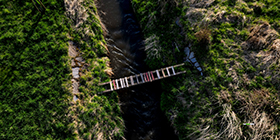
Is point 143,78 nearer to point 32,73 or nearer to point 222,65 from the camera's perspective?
point 222,65

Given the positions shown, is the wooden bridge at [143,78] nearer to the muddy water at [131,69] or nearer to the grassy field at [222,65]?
the grassy field at [222,65]

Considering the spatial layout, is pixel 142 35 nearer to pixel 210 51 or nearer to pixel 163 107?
pixel 210 51

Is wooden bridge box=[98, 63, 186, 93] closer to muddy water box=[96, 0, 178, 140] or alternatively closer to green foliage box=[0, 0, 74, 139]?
muddy water box=[96, 0, 178, 140]

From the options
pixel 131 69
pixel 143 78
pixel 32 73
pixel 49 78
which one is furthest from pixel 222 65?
pixel 32 73

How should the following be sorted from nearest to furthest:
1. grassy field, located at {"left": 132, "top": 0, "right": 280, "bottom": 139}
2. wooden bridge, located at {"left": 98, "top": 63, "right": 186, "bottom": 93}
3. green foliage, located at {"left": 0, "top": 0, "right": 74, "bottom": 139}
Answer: grassy field, located at {"left": 132, "top": 0, "right": 280, "bottom": 139}, green foliage, located at {"left": 0, "top": 0, "right": 74, "bottom": 139}, wooden bridge, located at {"left": 98, "top": 63, "right": 186, "bottom": 93}

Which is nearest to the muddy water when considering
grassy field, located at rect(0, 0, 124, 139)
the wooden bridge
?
the wooden bridge

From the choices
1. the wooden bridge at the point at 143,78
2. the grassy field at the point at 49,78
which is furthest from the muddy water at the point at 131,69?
the grassy field at the point at 49,78
